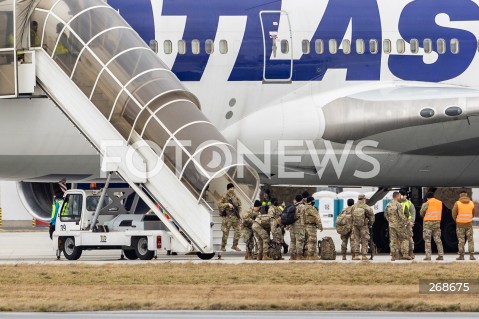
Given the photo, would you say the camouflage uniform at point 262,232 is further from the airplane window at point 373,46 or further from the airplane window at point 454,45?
the airplane window at point 454,45

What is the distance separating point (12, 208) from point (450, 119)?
43323mm

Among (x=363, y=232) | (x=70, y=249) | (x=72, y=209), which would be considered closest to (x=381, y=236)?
(x=363, y=232)

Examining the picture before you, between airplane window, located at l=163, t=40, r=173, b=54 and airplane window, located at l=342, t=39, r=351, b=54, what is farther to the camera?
airplane window, located at l=342, t=39, r=351, b=54

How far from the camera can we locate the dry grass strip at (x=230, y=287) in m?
19.1

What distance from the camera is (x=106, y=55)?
2638 cm

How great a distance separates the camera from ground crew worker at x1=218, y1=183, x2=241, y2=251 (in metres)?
26.5

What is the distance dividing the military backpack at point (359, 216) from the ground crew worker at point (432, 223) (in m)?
1.61

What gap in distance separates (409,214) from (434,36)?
4513 millimetres

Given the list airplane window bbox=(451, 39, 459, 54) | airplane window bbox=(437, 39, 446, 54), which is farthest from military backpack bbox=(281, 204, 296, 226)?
airplane window bbox=(451, 39, 459, 54)

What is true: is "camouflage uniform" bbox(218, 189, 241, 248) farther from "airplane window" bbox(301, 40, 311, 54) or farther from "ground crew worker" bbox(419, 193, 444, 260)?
"airplane window" bbox(301, 40, 311, 54)

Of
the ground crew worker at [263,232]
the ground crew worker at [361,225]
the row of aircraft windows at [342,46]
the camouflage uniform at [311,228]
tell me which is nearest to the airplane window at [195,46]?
the row of aircraft windows at [342,46]

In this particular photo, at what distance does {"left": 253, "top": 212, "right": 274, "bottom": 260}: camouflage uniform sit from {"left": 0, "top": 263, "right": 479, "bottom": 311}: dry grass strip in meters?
2.45

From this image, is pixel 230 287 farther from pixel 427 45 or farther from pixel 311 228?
pixel 427 45

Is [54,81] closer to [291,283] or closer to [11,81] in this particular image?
[11,81]
